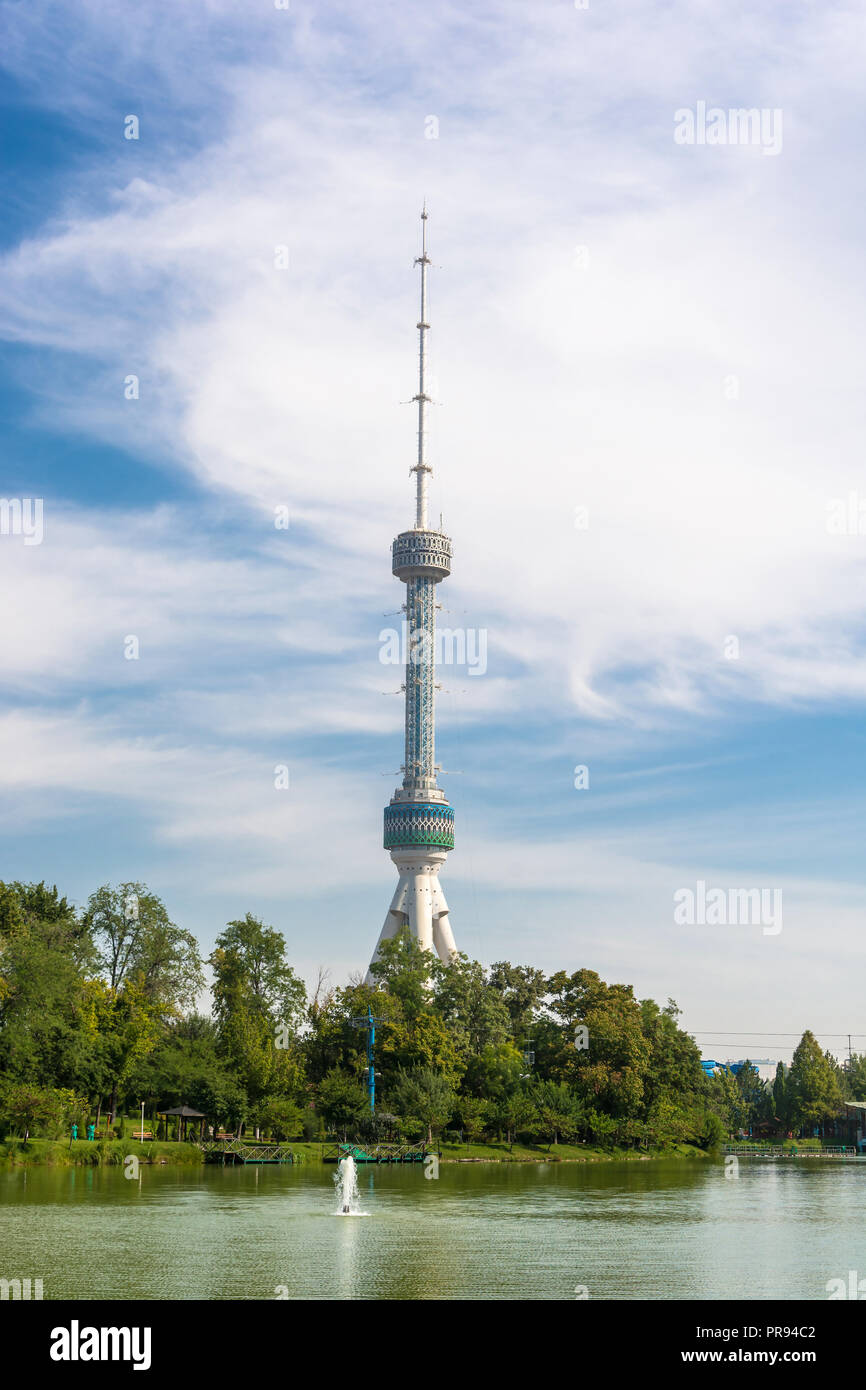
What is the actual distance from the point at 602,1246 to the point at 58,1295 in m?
16.0

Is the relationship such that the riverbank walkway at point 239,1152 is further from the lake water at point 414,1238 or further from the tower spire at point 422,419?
the tower spire at point 422,419

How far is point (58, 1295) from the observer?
1013 inches

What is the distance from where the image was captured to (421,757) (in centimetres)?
15150

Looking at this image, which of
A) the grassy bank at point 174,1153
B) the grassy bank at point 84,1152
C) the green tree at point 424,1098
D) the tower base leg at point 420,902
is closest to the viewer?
the grassy bank at point 84,1152

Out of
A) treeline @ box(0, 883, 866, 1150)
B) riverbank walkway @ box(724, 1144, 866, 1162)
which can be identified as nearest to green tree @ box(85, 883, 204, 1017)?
treeline @ box(0, 883, 866, 1150)

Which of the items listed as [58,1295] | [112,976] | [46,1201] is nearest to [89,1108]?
[112,976]

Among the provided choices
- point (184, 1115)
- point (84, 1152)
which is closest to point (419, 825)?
point (184, 1115)

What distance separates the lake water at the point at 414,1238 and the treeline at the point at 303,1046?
831cm

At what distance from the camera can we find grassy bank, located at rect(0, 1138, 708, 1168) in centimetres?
6238

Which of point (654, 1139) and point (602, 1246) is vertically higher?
point (602, 1246)

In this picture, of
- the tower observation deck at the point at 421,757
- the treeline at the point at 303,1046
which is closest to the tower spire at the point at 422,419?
the tower observation deck at the point at 421,757

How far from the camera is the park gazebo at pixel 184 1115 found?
7231cm

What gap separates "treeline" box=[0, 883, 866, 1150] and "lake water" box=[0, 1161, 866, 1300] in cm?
831
